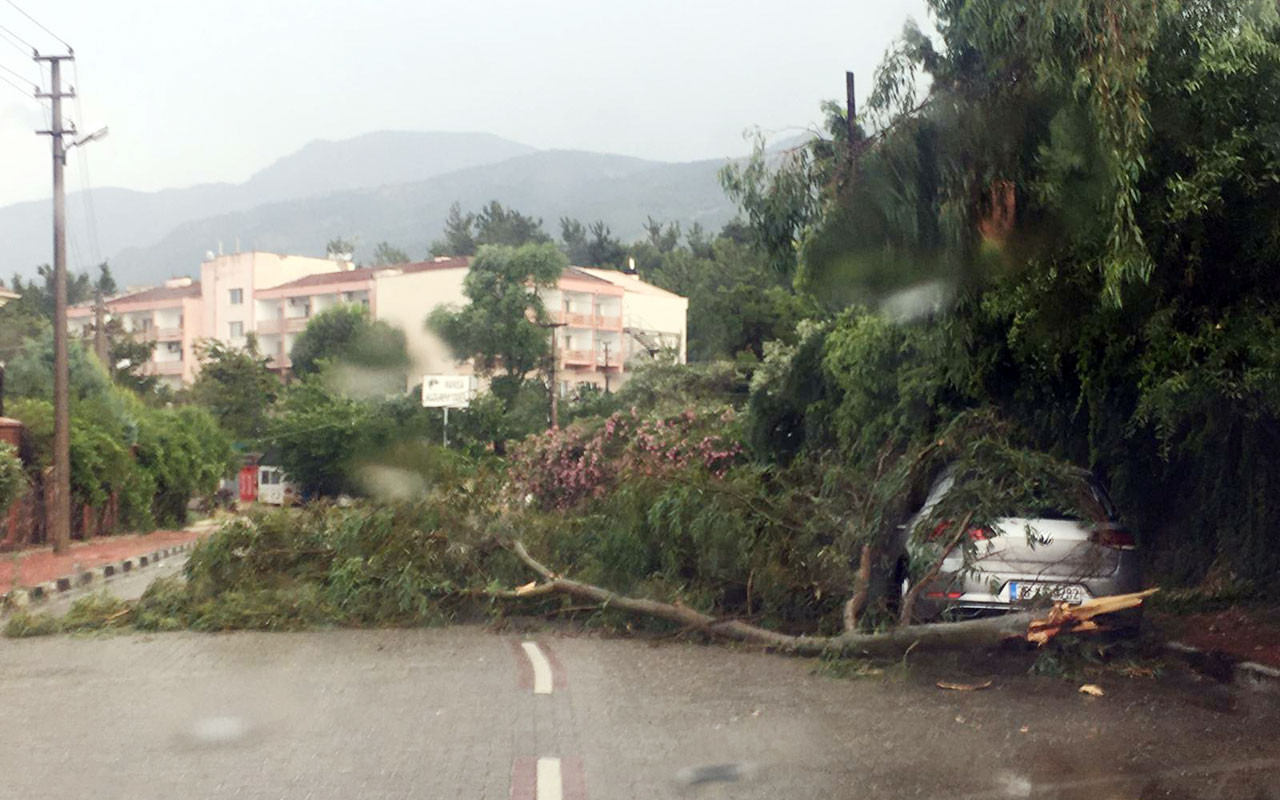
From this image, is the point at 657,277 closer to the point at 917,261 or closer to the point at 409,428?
the point at 409,428

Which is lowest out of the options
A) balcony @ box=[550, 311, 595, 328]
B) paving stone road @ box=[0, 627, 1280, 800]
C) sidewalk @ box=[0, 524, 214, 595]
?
sidewalk @ box=[0, 524, 214, 595]

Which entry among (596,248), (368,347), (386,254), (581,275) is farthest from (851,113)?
(386,254)

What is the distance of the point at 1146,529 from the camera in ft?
45.3

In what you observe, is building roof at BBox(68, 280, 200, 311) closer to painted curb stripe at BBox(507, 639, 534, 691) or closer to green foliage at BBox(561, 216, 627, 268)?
green foliage at BBox(561, 216, 627, 268)

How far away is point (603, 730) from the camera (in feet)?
25.8

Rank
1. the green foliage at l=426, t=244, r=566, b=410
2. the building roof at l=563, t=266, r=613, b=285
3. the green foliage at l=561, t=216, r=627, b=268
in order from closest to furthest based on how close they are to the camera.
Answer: the green foliage at l=426, t=244, r=566, b=410
the building roof at l=563, t=266, r=613, b=285
the green foliage at l=561, t=216, r=627, b=268

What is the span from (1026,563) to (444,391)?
1841cm

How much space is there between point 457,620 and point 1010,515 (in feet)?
18.5

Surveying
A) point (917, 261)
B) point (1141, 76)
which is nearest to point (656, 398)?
point (917, 261)

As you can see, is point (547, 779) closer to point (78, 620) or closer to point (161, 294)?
point (78, 620)

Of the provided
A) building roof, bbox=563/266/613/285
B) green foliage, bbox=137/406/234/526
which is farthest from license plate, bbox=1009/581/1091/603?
building roof, bbox=563/266/613/285

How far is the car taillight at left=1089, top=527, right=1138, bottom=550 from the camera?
379 inches

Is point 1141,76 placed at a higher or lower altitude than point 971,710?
higher

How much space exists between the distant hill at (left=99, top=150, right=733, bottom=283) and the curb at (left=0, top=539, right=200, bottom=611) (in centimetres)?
10261
